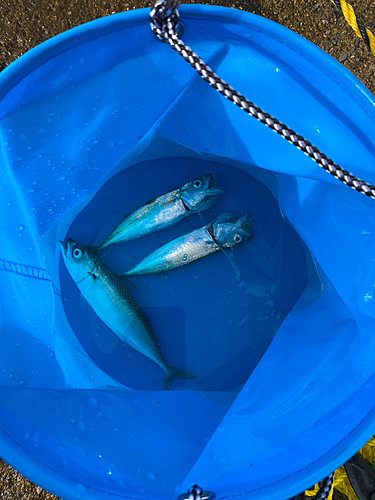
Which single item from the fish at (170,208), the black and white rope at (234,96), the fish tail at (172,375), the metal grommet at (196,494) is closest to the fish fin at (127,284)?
the fish at (170,208)

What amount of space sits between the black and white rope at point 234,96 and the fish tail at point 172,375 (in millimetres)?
1094

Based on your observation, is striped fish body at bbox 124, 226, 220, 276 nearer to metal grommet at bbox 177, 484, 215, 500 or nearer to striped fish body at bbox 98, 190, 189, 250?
striped fish body at bbox 98, 190, 189, 250

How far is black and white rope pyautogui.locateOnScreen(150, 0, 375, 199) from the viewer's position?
0.96 meters

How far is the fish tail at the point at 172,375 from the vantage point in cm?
168

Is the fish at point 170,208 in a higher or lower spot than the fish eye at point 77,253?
higher

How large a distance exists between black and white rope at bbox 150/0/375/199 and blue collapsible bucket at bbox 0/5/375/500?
0.08 metres

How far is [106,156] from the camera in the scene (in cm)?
151

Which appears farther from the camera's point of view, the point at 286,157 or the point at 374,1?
the point at 374,1

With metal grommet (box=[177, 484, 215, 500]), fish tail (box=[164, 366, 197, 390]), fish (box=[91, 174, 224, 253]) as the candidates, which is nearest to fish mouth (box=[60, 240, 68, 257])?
fish (box=[91, 174, 224, 253])

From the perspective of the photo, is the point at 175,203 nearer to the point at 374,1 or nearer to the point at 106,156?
the point at 106,156

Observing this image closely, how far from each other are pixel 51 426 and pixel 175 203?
941mm

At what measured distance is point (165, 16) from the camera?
108 centimetres

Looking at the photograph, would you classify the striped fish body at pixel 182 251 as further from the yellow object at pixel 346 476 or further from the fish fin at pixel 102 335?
the yellow object at pixel 346 476

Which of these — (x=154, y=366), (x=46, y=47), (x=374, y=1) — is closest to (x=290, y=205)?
(x=154, y=366)
